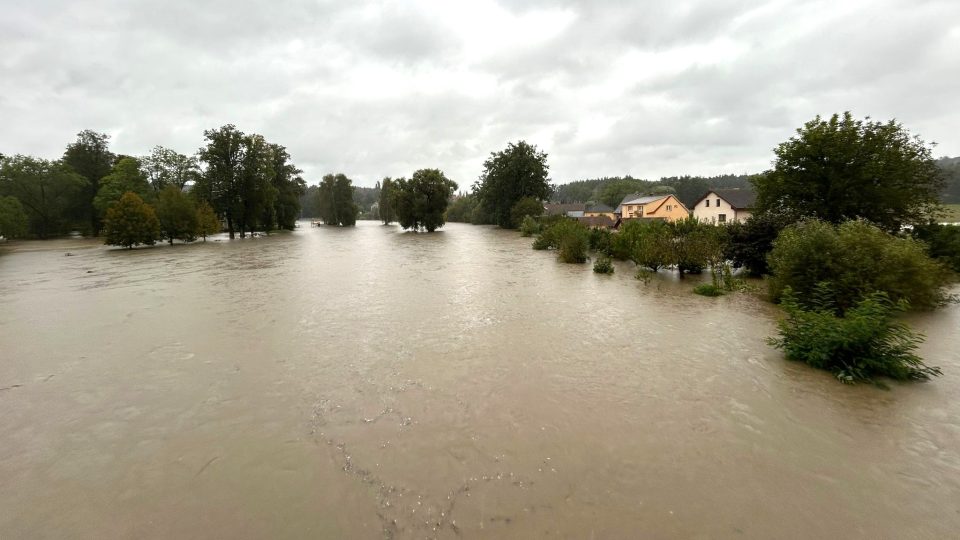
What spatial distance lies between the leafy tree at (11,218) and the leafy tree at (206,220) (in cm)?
1525

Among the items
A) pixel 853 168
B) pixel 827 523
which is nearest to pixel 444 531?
pixel 827 523

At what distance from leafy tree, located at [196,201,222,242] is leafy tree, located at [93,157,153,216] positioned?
6988 mm

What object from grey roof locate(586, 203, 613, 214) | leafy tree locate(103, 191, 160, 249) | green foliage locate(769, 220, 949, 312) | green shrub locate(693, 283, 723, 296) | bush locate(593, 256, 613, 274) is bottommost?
green shrub locate(693, 283, 723, 296)

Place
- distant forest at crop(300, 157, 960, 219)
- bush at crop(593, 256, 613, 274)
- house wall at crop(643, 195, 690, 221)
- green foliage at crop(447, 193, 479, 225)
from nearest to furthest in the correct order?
bush at crop(593, 256, 613, 274)
house wall at crop(643, 195, 690, 221)
distant forest at crop(300, 157, 960, 219)
green foliage at crop(447, 193, 479, 225)

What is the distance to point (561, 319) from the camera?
401 inches

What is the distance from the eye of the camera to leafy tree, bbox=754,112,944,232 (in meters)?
14.8

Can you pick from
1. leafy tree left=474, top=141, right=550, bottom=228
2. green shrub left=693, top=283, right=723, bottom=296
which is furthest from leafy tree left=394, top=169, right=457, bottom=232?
green shrub left=693, top=283, right=723, bottom=296

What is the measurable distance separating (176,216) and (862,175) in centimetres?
5082

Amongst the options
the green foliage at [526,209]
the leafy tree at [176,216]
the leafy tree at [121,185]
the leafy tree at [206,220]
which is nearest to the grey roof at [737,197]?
the green foliage at [526,209]

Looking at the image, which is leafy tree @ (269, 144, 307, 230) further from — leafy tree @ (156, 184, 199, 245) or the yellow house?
the yellow house

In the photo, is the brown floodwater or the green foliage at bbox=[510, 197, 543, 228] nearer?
the brown floodwater

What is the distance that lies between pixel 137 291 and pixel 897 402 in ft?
68.4

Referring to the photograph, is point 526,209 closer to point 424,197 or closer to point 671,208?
point 424,197

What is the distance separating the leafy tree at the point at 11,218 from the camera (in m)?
36.7
